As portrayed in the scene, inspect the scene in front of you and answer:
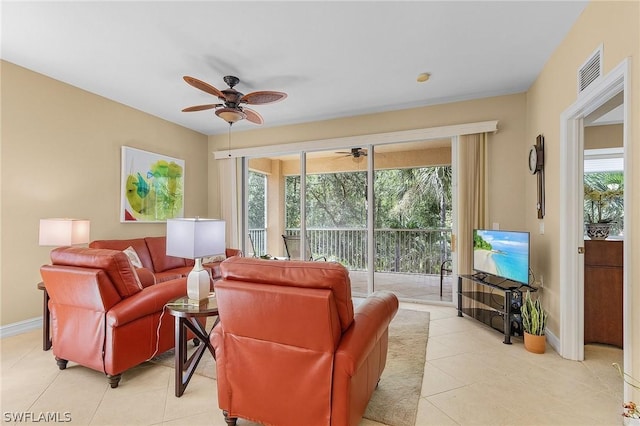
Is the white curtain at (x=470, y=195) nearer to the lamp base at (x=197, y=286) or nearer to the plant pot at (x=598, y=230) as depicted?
the plant pot at (x=598, y=230)

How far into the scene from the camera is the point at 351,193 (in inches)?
191

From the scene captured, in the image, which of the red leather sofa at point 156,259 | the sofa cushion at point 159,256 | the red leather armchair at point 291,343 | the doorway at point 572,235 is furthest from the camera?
the sofa cushion at point 159,256

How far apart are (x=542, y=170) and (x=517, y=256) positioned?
92 cm

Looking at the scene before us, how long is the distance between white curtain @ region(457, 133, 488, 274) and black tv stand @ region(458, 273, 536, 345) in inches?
14.5

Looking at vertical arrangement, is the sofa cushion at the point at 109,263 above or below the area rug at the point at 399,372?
above

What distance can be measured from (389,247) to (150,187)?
3763 mm

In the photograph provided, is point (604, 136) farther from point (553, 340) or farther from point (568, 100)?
point (553, 340)

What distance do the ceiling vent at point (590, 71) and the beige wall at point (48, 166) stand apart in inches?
200

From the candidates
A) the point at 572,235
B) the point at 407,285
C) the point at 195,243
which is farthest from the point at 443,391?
the point at 407,285

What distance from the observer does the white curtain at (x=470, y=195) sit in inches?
155

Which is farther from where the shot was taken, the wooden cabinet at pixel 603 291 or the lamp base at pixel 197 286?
the wooden cabinet at pixel 603 291

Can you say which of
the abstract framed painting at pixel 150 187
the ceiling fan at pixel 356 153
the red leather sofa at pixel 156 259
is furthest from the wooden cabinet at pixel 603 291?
the abstract framed painting at pixel 150 187

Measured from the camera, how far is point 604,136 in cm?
398

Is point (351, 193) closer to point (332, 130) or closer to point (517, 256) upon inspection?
point (332, 130)
